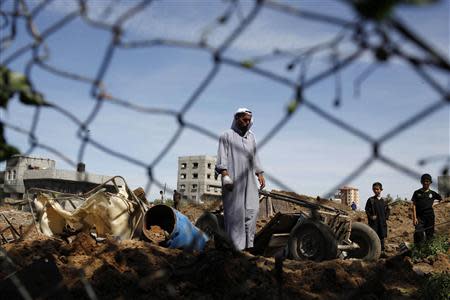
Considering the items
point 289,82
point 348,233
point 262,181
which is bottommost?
point 348,233

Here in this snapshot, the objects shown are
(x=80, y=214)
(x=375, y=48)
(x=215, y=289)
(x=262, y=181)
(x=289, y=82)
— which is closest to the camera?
(x=375, y=48)

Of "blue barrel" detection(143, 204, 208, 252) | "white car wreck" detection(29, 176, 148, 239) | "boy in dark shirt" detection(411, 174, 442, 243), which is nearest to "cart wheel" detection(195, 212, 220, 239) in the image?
"blue barrel" detection(143, 204, 208, 252)

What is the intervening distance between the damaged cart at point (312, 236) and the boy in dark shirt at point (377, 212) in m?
1.61

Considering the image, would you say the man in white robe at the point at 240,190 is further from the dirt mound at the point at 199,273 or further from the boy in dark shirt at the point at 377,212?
the boy in dark shirt at the point at 377,212

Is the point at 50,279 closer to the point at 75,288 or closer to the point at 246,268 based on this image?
the point at 75,288

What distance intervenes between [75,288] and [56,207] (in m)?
3.17

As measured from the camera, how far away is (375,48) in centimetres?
88

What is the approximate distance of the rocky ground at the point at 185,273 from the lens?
3463 mm

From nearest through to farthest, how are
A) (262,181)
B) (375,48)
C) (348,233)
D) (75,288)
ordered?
(375,48) → (75,288) → (262,181) → (348,233)

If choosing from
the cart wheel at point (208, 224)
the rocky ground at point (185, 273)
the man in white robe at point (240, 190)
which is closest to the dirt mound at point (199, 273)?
the rocky ground at point (185, 273)

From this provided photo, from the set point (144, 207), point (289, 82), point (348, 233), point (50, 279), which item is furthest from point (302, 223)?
point (289, 82)

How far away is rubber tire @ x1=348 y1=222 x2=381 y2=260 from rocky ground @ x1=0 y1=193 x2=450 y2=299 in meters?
1.50

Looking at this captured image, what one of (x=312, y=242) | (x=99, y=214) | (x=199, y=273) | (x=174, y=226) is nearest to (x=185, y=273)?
(x=199, y=273)

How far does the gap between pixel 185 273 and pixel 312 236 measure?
2.77 metres
